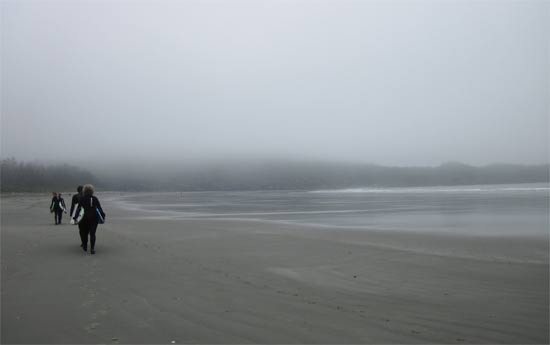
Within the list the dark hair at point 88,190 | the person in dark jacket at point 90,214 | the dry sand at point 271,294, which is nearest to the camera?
the dry sand at point 271,294

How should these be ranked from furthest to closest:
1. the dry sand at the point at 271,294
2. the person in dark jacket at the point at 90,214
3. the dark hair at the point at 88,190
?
the dark hair at the point at 88,190, the person in dark jacket at the point at 90,214, the dry sand at the point at 271,294

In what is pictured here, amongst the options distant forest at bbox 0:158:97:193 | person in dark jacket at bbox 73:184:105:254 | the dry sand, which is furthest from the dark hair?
distant forest at bbox 0:158:97:193

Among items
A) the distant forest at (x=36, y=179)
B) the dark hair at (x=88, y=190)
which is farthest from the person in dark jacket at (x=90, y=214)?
the distant forest at (x=36, y=179)

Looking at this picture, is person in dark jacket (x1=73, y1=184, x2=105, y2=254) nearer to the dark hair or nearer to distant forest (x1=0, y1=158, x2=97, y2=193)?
the dark hair

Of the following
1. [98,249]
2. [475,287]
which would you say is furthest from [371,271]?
[98,249]

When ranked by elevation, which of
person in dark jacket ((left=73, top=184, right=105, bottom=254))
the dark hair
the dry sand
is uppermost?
the dark hair

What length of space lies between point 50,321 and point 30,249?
789cm

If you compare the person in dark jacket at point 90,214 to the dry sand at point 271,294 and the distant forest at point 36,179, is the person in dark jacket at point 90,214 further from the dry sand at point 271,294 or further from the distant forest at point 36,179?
the distant forest at point 36,179

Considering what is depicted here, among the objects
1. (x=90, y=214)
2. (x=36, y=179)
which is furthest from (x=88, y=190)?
(x=36, y=179)

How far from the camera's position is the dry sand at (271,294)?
5.40 m

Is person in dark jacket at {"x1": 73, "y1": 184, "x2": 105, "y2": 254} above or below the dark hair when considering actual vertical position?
below

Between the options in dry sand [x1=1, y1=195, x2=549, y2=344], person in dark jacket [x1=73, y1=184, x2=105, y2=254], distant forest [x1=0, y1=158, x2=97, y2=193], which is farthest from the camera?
distant forest [x1=0, y1=158, x2=97, y2=193]

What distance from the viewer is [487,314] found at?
6.40 m

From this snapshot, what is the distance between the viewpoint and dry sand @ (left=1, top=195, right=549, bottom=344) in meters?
5.40
